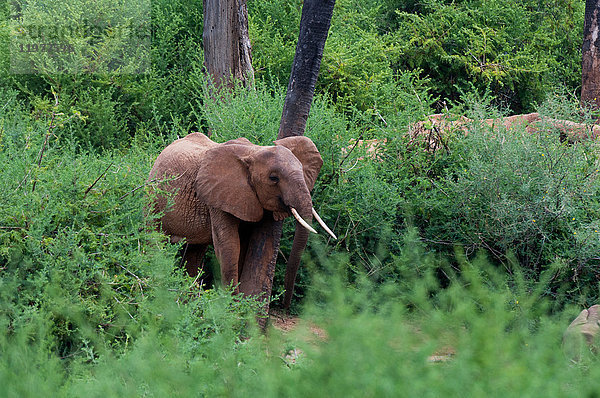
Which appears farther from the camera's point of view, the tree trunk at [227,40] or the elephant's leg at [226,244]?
the tree trunk at [227,40]

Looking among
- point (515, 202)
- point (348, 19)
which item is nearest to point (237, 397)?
point (515, 202)

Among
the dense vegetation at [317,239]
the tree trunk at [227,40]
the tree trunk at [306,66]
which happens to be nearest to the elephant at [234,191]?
the dense vegetation at [317,239]

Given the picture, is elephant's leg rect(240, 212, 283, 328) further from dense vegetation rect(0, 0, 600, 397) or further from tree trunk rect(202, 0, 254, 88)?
tree trunk rect(202, 0, 254, 88)

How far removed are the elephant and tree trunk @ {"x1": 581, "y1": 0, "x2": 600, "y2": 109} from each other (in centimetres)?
857

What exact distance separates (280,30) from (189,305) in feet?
36.0

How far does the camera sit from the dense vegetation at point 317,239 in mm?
2846

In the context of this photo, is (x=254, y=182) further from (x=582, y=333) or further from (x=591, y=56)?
(x=591, y=56)

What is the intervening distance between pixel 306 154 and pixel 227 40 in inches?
208

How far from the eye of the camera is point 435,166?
8.41 m

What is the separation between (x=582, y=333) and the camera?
513 centimetres

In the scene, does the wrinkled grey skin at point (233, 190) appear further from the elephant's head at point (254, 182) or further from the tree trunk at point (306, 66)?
the tree trunk at point (306, 66)

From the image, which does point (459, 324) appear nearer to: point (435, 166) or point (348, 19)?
point (435, 166)

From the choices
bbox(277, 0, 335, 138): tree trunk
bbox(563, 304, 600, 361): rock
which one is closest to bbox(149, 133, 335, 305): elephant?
bbox(277, 0, 335, 138): tree trunk

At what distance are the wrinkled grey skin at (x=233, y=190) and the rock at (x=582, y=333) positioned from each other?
2.02m
